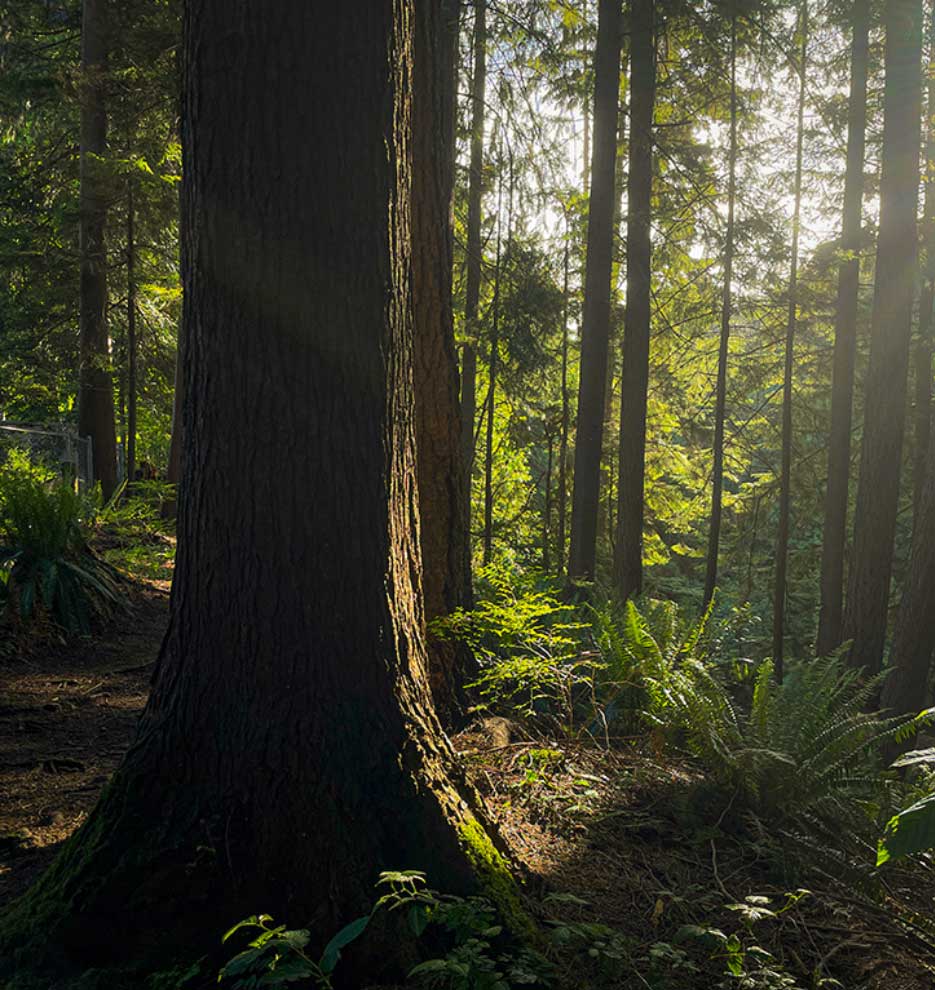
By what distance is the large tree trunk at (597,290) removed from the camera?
10164 millimetres

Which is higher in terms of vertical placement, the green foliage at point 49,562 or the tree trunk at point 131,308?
the tree trunk at point 131,308

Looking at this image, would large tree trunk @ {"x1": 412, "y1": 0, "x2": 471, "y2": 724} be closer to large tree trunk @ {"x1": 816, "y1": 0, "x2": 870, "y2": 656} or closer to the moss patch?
the moss patch

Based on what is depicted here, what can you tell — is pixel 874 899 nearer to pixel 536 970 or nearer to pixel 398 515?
pixel 536 970

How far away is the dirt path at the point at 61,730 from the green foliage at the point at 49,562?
0.98 feet

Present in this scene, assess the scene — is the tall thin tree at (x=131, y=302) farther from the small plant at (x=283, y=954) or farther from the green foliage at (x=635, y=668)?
the small plant at (x=283, y=954)

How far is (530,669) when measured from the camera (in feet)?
12.7

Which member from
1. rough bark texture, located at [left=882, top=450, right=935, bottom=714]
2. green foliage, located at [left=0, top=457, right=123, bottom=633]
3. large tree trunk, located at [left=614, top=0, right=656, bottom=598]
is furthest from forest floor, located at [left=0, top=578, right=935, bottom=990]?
large tree trunk, located at [left=614, top=0, right=656, bottom=598]

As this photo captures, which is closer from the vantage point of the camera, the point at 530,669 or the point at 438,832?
the point at 438,832

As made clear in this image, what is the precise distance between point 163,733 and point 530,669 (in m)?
1.92

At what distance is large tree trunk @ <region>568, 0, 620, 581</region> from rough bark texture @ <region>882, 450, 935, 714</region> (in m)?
3.79

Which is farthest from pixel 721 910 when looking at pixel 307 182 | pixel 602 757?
pixel 307 182

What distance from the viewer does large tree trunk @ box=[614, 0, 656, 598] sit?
10758mm

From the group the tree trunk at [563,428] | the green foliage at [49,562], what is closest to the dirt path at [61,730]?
the green foliage at [49,562]

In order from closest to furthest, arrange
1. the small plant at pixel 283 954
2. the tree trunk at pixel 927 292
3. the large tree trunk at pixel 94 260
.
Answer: the small plant at pixel 283 954 → the large tree trunk at pixel 94 260 → the tree trunk at pixel 927 292
